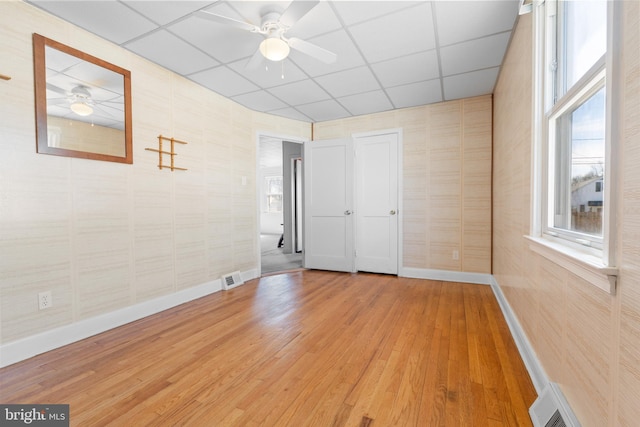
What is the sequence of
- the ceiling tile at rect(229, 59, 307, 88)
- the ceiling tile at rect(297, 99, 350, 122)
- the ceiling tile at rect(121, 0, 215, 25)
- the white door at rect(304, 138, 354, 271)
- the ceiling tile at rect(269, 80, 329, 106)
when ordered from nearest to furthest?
the ceiling tile at rect(121, 0, 215, 25), the ceiling tile at rect(229, 59, 307, 88), the ceiling tile at rect(269, 80, 329, 106), the ceiling tile at rect(297, 99, 350, 122), the white door at rect(304, 138, 354, 271)

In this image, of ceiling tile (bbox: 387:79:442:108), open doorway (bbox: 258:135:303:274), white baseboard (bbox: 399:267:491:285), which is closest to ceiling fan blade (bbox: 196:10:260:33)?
ceiling tile (bbox: 387:79:442:108)

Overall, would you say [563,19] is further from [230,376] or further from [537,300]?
[230,376]

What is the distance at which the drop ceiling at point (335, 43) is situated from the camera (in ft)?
6.37

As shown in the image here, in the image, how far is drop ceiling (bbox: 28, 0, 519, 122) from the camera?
1941 mm

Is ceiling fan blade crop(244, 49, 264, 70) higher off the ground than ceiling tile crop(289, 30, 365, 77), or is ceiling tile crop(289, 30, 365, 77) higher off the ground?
ceiling tile crop(289, 30, 365, 77)

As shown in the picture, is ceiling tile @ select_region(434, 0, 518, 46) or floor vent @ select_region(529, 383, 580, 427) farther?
ceiling tile @ select_region(434, 0, 518, 46)

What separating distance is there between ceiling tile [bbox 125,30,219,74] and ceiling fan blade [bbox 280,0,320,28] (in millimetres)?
1093

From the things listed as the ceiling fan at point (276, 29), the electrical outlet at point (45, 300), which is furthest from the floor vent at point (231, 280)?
the ceiling fan at point (276, 29)

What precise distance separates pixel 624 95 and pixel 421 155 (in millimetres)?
3155

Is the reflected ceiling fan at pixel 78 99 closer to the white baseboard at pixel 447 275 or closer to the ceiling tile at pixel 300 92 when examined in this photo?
the ceiling tile at pixel 300 92

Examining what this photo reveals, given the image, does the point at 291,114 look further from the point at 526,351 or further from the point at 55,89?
the point at 526,351

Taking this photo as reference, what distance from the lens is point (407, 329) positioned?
225 centimetres

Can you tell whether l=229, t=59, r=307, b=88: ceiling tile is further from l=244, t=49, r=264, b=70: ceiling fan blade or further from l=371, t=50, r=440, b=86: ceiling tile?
l=371, t=50, r=440, b=86: ceiling tile

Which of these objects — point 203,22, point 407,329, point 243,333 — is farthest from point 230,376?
point 203,22
